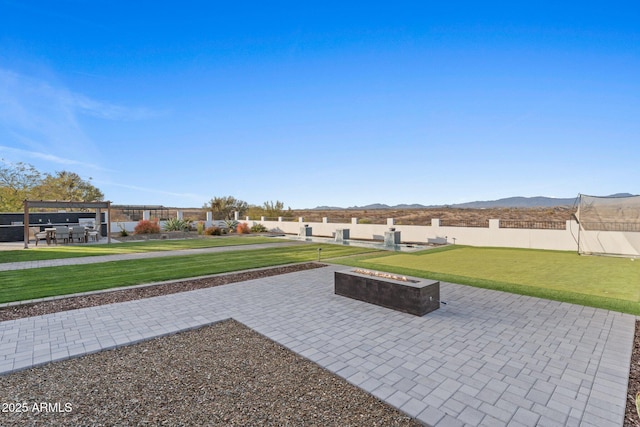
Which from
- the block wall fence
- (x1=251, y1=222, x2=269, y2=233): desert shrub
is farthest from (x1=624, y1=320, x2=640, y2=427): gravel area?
(x1=251, y1=222, x2=269, y2=233): desert shrub

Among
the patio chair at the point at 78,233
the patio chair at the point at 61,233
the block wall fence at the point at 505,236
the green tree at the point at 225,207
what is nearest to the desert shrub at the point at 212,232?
the patio chair at the point at 78,233

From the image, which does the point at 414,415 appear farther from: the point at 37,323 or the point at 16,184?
the point at 16,184

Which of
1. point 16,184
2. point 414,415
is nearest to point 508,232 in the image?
point 414,415

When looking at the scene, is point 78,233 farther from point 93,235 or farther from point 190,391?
point 190,391

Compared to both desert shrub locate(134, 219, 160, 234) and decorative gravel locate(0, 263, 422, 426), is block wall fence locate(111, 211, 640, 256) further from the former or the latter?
decorative gravel locate(0, 263, 422, 426)

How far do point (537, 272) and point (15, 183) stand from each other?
35829 millimetres

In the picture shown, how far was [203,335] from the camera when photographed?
395 cm

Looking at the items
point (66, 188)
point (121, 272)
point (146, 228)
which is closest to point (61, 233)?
point (146, 228)

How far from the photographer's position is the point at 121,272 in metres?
8.01

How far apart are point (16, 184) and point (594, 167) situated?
1657 inches

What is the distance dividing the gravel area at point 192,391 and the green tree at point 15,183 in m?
30.3

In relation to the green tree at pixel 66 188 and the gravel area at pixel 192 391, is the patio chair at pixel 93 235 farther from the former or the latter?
the gravel area at pixel 192 391

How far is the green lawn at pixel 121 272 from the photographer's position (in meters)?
6.31

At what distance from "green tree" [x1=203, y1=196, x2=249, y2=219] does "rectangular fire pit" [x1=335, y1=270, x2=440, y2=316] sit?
77.8 feet
